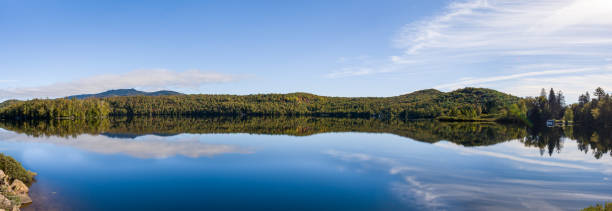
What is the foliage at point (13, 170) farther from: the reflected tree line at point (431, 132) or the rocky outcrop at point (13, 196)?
the reflected tree line at point (431, 132)

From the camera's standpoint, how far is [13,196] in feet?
52.8

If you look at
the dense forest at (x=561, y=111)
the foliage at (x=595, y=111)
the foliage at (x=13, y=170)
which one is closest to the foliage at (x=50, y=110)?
the foliage at (x=13, y=170)

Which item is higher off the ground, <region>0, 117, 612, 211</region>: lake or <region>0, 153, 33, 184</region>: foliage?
<region>0, 153, 33, 184</region>: foliage

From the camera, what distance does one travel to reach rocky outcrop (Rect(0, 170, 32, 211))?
1466cm

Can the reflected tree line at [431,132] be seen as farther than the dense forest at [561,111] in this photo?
No

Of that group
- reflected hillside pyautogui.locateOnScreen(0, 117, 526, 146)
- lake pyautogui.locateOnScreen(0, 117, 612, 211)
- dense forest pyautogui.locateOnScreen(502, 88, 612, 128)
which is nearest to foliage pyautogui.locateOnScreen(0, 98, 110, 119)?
reflected hillside pyautogui.locateOnScreen(0, 117, 526, 146)

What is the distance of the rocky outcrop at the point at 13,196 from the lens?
14664 mm

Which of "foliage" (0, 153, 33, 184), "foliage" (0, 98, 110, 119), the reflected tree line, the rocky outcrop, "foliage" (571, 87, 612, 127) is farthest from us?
"foliage" (0, 98, 110, 119)

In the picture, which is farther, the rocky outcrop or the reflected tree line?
the reflected tree line

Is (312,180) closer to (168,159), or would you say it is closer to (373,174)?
(373,174)

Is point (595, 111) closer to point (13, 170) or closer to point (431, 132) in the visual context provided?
point (431, 132)

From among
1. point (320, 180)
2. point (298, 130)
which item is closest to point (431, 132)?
point (298, 130)

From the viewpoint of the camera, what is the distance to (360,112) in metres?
195

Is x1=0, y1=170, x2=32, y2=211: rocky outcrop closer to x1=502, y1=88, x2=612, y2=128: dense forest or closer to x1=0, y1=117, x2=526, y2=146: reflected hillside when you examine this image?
x1=0, y1=117, x2=526, y2=146: reflected hillside
